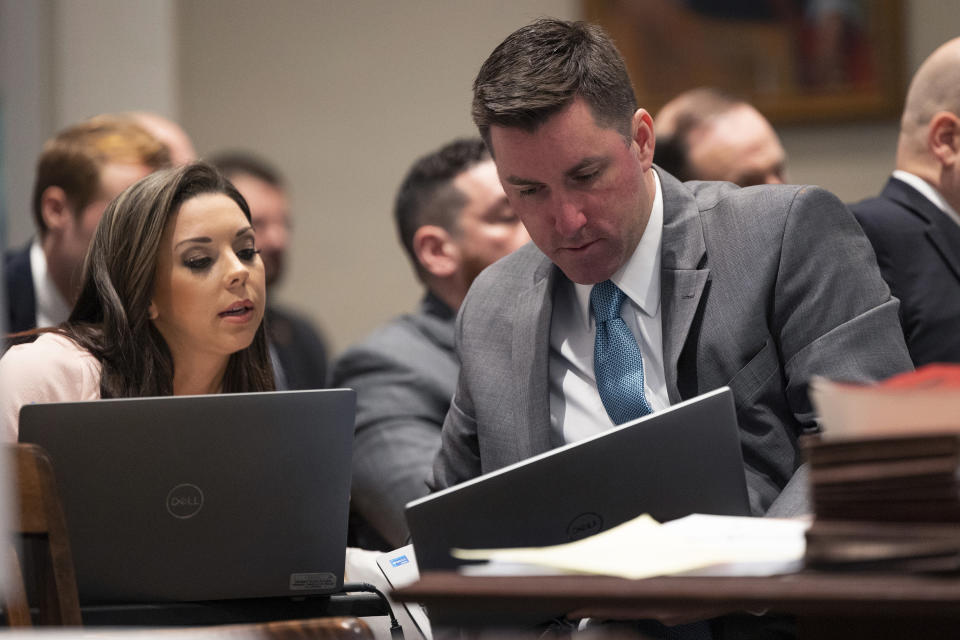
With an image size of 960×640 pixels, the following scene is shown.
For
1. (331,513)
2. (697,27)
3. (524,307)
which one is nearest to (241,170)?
(697,27)

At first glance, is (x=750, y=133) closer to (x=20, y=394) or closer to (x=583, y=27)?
(x=583, y=27)

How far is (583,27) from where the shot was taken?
2.19 metres

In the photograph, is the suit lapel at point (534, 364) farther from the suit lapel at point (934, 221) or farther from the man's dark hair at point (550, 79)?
the suit lapel at point (934, 221)

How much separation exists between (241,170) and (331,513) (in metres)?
3.16

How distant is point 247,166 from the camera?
195 inches

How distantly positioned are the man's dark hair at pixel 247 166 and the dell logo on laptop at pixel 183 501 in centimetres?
274

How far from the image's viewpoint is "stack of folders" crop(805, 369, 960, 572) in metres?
1.17

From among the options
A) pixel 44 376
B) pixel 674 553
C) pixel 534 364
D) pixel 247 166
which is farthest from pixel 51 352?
pixel 247 166

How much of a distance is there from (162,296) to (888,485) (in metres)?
1.55

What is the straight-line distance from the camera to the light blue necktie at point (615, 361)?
2.08 meters

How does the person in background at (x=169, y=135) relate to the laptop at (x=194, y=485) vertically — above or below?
above

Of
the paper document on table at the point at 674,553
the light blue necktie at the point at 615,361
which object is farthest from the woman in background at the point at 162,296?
the paper document on table at the point at 674,553

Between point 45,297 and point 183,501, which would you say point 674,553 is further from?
point 45,297

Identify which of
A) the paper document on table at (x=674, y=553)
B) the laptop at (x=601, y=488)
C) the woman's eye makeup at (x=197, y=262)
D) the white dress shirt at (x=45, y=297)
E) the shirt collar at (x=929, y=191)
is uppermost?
the woman's eye makeup at (x=197, y=262)
